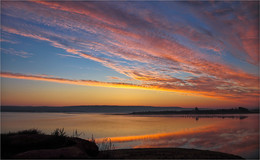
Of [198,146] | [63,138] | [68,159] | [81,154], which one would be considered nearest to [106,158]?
[81,154]

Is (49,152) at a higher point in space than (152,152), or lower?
higher

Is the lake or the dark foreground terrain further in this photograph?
the lake

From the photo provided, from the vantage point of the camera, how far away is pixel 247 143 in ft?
45.7

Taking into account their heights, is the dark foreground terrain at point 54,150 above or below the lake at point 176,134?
above

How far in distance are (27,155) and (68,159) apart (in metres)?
1.34

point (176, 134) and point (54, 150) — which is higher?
point (54, 150)

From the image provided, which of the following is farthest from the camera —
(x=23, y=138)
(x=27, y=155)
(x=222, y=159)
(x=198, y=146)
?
(x=198, y=146)

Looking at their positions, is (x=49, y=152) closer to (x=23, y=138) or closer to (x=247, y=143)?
(x=23, y=138)

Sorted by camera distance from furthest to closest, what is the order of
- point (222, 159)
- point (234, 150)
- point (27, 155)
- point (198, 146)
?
point (198, 146)
point (234, 150)
point (222, 159)
point (27, 155)

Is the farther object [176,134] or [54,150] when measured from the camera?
[176,134]

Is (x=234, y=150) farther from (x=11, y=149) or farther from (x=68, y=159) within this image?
(x=11, y=149)

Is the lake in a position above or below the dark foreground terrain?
below

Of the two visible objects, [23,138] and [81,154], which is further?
[23,138]

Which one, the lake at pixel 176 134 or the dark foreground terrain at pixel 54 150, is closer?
the dark foreground terrain at pixel 54 150
